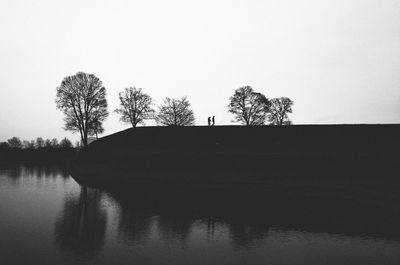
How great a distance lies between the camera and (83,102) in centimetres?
4659

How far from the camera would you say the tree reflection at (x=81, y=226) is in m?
10.1

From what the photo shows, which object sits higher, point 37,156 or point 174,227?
point 37,156

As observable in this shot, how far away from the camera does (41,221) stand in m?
13.5

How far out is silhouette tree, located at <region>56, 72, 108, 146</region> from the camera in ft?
151

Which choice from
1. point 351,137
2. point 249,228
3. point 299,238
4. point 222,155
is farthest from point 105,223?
point 351,137

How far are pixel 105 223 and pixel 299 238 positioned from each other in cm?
873

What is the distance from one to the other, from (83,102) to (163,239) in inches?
1593

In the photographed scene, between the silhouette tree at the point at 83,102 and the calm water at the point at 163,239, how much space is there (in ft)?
103

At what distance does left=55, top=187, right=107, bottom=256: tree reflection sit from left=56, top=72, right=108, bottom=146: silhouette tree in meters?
29.7

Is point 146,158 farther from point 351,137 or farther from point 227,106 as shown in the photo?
point 227,106

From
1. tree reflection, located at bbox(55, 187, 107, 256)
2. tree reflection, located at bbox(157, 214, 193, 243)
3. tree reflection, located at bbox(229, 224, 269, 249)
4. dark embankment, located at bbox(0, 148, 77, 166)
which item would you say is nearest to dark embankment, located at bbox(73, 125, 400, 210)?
tree reflection, located at bbox(55, 187, 107, 256)

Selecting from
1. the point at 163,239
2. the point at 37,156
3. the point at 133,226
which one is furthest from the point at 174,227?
the point at 37,156

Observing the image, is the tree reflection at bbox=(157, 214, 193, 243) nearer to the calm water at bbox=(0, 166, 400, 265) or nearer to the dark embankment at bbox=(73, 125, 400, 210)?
the calm water at bbox=(0, 166, 400, 265)

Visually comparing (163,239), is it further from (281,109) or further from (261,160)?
(281,109)
